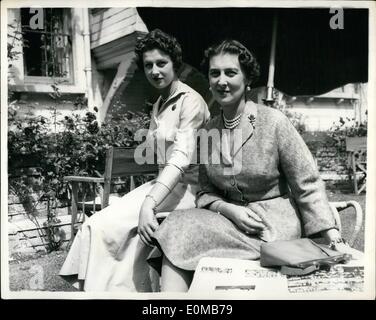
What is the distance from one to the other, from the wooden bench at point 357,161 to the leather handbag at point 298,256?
0.86 m

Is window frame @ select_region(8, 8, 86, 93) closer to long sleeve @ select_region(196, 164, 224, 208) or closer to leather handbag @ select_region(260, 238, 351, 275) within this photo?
long sleeve @ select_region(196, 164, 224, 208)

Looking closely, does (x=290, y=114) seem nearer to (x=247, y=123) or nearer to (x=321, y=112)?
(x=321, y=112)

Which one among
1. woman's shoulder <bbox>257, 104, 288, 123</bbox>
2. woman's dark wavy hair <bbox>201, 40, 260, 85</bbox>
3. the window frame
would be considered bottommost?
woman's shoulder <bbox>257, 104, 288, 123</bbox>

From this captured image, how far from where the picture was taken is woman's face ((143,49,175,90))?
1.99m

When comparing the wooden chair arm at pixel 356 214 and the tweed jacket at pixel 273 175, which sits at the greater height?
the tweed jacket at pixel 273 175

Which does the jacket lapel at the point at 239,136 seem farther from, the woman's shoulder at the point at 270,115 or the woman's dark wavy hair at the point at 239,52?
the woman's dark wavy hair at the point at 239,52

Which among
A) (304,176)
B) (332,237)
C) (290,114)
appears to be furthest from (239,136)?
(290,114)

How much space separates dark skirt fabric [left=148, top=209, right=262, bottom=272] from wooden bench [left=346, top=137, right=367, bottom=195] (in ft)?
3.28

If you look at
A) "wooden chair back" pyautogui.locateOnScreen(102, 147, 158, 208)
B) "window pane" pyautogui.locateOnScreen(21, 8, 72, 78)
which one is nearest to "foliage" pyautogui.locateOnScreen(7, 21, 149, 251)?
"window pane" pyautogui.locateOnScreen(21, 8, 72, 78)

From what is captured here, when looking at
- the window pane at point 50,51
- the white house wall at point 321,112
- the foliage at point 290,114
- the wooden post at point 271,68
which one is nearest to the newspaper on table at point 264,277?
the wooden post at point 271,68

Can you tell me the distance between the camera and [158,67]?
6.60 feet

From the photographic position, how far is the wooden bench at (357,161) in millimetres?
2314
